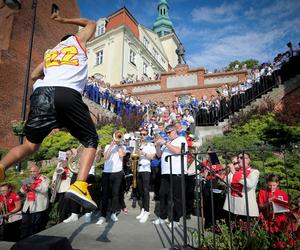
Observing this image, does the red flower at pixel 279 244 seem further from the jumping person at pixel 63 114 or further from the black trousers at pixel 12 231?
the black trousers at pixel 12 231

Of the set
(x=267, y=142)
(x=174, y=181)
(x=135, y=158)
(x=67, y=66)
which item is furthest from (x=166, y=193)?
(x=267, y=142)

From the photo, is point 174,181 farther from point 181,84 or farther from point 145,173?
point 181,84

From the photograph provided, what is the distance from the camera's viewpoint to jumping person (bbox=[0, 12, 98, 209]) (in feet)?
7.74

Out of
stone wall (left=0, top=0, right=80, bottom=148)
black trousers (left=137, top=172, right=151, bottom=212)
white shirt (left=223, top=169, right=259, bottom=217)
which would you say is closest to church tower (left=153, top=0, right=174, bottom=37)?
stone wall (left=0, top=0, right=80, bottom=148)

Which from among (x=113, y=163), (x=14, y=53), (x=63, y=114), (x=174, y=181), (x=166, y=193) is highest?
(x=14, y=53)

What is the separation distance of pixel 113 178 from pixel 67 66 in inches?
143

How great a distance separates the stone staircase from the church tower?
4200 centimetres

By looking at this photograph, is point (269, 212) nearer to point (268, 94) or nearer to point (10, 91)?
point (268, 94)

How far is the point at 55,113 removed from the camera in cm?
239

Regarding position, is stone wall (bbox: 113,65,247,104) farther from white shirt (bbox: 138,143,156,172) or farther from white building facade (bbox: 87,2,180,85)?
white shirt (bbox: 138,143,156,172)

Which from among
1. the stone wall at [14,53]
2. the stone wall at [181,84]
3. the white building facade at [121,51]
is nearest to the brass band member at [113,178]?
the stone wall at [14,53]

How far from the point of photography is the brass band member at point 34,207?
5.76 m

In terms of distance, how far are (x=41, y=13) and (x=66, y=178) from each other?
1798cm

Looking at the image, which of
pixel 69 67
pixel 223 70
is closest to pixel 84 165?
pixel 69 67
